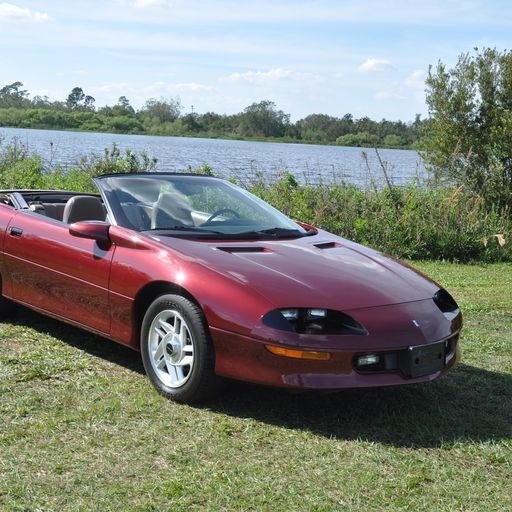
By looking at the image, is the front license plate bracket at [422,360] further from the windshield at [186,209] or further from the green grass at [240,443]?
the windshield at [186,209]

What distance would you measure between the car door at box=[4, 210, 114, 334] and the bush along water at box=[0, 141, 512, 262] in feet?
21.5

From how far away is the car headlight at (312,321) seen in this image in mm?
4156

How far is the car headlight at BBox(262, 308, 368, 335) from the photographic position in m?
4.16

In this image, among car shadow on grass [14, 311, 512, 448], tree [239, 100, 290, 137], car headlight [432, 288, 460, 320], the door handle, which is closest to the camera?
car shadow on grass [14, 311, 512, 448]

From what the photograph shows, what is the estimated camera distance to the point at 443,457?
3.89 meters

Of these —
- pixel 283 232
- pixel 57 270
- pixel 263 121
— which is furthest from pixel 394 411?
pixel 263 121

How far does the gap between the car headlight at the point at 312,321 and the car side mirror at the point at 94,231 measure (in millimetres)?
1432

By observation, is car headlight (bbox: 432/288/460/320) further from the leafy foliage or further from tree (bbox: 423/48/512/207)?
the leafy foliage

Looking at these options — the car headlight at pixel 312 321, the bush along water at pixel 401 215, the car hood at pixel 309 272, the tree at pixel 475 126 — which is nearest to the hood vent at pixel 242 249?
the car hood at pixel 309 272

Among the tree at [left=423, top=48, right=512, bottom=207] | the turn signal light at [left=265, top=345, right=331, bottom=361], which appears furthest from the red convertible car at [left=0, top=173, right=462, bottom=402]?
the tree at [left=423, top=48, right=512, bottom=207]

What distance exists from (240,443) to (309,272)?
3.76ft

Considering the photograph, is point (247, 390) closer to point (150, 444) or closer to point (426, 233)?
point (150, 444)

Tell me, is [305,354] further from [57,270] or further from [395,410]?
[57,270]

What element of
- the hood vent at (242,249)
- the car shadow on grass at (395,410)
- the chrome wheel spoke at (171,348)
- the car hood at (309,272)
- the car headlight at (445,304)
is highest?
the hood vent at (242,249)
